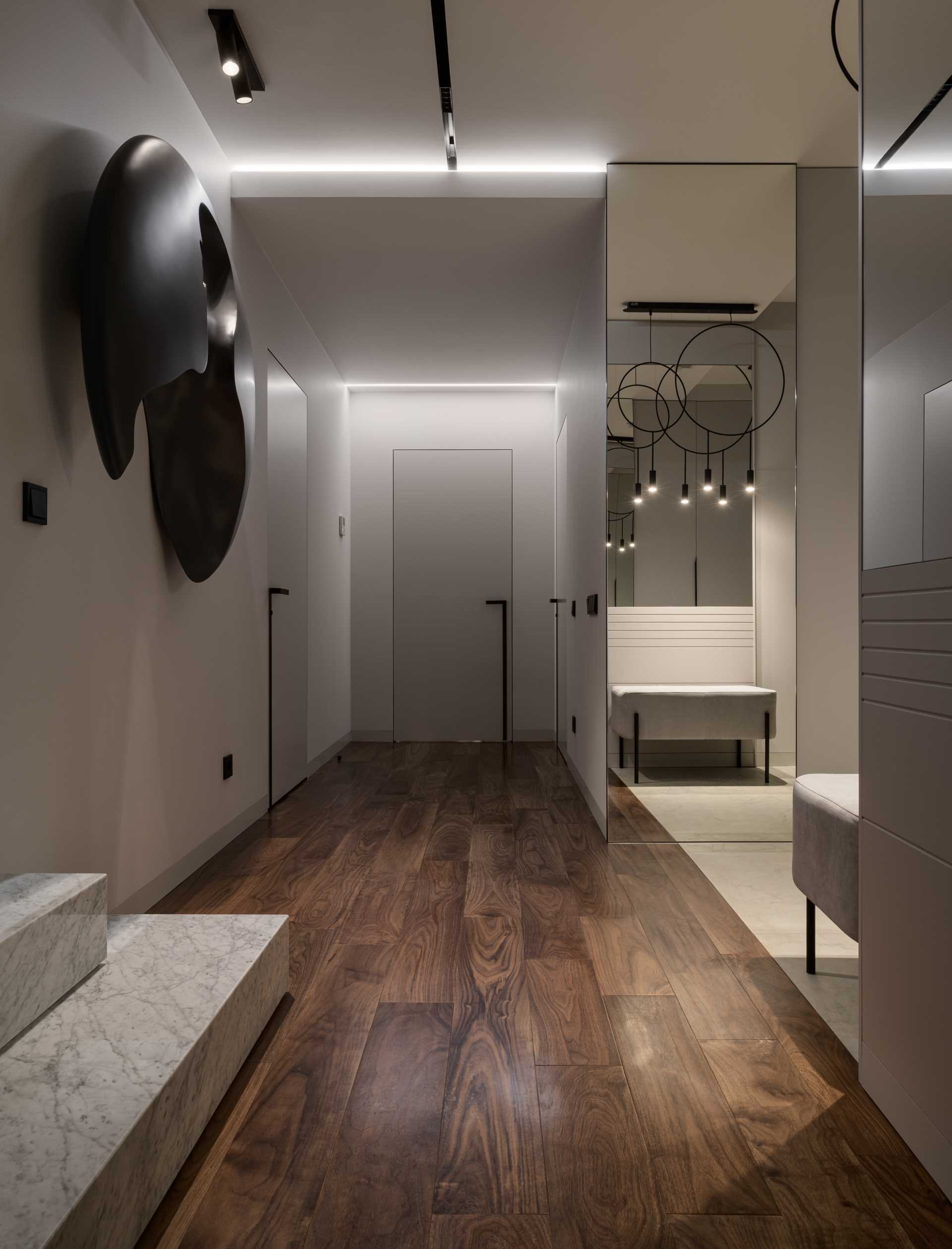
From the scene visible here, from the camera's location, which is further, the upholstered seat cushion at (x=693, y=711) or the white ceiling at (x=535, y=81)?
the upholstered seat cushion at (x=693, y=711)

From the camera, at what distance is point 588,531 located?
431 centimetres

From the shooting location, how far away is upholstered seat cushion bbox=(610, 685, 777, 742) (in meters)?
3.62

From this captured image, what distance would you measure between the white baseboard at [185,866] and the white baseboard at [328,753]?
1201 mm

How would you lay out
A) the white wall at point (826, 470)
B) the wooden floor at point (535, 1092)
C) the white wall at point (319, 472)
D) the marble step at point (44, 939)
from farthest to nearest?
the white wall at point (319, 472), the white wall at point (826, 470), the marble step at point (44, 939), the wooden floor at point (535, 1092)

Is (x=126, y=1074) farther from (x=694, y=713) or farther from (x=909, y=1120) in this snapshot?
(x=694, y=713)

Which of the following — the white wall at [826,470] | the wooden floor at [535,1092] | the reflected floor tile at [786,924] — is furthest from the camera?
the white wall at [826,470]

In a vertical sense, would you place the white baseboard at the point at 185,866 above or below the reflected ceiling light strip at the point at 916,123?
below

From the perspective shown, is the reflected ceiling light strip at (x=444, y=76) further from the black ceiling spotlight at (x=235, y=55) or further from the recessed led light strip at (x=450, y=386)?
the recessed led light strip at (x=450, y=386)

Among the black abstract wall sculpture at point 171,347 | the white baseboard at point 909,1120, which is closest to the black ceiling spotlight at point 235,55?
the black abstract wall sculpture at point 171,347

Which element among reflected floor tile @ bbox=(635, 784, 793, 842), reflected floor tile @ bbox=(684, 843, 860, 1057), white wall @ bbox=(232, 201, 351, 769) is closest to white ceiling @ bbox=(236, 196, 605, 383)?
white wall @ bbox=(232, 201, 351, 769)

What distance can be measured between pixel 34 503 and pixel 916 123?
1838 mm

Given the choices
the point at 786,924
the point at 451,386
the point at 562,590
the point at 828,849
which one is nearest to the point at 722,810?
the point at 786,924

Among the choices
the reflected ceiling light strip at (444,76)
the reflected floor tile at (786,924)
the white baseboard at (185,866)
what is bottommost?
the reflected floor tile at (786,924)

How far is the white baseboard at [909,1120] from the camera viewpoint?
1.32m
